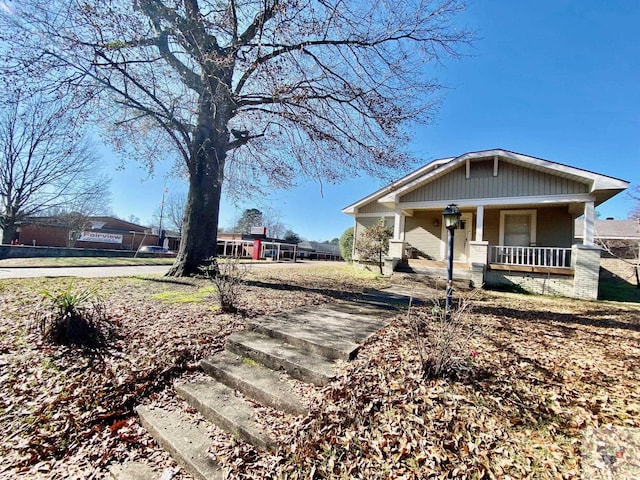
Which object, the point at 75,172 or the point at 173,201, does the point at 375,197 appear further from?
the point at 173,201

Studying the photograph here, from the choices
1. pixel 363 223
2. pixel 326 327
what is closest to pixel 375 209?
pixel 363 223

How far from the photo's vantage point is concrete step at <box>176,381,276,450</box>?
7.79 ft

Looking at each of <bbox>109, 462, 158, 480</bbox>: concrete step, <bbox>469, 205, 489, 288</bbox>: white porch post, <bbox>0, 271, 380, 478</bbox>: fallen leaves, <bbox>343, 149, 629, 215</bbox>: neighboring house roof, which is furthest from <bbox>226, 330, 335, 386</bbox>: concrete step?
<bbox>469, 205, 489, 288</bbox>: white porch post

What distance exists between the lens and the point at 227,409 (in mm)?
2715

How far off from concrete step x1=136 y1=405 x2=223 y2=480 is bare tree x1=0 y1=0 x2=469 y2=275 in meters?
5.76

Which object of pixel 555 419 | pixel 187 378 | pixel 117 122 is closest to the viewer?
pixel 555 419

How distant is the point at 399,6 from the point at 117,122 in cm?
A: 848

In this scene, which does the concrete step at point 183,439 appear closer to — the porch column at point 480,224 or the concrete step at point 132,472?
the concrete step at point 132,472

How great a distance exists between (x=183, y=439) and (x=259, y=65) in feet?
20.2

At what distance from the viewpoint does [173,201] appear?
50.3 meters

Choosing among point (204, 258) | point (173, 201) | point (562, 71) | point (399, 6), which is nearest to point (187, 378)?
point (204, 258)

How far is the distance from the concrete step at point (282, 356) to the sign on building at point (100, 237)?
34196 mm

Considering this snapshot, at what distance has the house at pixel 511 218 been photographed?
8.88 m

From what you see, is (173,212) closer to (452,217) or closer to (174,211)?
(174,211)
